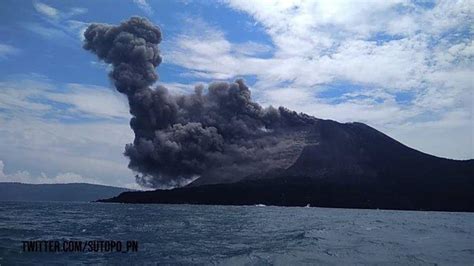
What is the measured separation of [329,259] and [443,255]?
1104 centimetres

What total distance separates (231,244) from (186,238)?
18.5 ft

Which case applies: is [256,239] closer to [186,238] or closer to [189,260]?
[186,238]

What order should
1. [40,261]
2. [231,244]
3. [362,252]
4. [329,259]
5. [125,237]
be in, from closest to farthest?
[40,261] < [329,259] < [362,252] < [231,244] < [125,237]

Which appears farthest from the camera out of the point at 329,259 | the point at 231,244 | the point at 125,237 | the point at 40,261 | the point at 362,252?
the point at 125,237

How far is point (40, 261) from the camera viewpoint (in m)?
26.3

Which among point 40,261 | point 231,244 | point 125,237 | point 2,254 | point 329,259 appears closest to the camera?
point 40,261

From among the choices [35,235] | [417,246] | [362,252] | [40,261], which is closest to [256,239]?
[362,252]

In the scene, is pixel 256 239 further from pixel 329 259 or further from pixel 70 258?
pixel 70 258

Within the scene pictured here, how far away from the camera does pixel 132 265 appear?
26609 millimetres

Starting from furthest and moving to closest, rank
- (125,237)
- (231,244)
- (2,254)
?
(125,237) → (231,244) → (2,254)

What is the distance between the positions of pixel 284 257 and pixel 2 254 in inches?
685

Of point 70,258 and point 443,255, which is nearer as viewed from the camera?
point 70,258

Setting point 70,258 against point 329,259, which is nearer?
point 70,258

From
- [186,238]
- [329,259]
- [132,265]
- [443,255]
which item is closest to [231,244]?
[186,238]
